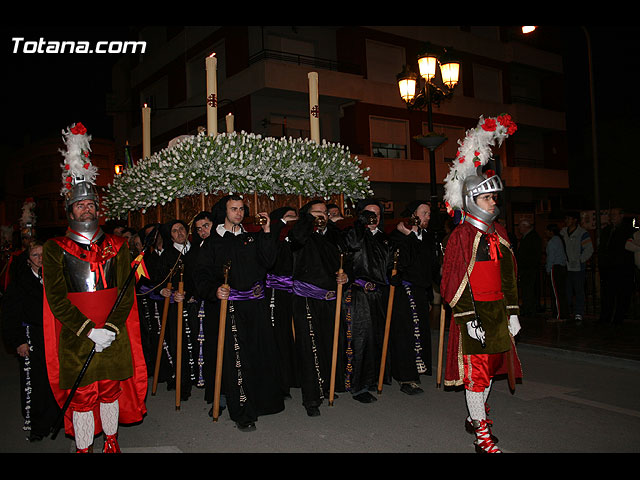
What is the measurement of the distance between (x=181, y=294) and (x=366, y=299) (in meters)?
2.14

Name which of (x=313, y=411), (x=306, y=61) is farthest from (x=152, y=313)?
(x=306, y=61)

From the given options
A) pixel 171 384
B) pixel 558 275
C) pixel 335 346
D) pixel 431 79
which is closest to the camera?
pixel 335 346

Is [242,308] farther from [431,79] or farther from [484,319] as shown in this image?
[431,79]

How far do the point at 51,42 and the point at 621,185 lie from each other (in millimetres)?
32711

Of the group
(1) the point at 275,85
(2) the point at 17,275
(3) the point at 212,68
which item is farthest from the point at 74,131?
(1) the point at 275,85

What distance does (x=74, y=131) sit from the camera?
4496 mm

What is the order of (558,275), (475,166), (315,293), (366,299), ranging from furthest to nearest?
(558,275) → (366,299) → (315,293) → (475,166)

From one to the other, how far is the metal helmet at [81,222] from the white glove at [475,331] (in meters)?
3.06

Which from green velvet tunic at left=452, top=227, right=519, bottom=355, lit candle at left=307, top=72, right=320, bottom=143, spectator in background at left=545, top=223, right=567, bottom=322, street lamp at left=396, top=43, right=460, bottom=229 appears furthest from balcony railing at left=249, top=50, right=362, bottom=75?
green velvet tunic at left=452, top=227, right=519, bottom=355

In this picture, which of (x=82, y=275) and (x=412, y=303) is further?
(x=412, y=303)

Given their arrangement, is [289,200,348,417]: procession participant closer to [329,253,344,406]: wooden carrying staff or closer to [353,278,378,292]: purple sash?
[329,253,344,406]: wooden carrying staff

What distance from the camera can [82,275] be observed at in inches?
162

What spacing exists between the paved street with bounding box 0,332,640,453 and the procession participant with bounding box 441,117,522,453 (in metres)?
0.52

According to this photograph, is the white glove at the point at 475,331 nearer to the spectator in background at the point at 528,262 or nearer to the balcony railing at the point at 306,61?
the spectator in background at the point at 528,262
